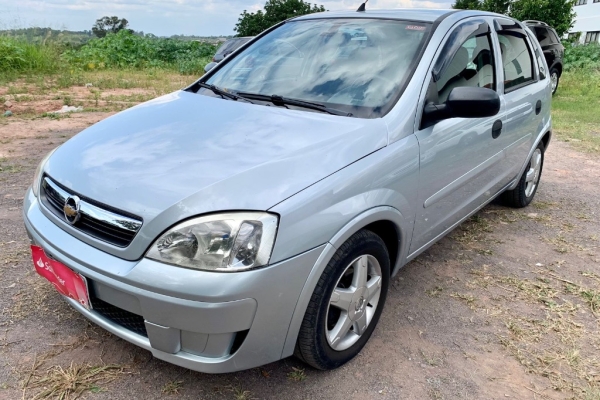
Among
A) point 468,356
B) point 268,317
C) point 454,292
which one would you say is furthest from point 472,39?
point 268,317

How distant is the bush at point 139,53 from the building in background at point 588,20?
28312 millimetres

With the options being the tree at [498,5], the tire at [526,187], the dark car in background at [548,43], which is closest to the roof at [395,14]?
the tire at [526,187]

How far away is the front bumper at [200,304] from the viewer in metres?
1.73

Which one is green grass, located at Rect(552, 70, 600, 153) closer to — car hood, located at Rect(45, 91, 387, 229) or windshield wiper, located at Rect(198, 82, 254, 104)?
windshield wiper, located at Rect(198, 82, 254, 104)

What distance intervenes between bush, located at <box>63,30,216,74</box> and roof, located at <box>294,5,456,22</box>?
12.5 metres

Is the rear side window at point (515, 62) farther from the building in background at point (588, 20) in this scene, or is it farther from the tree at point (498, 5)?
the building in background at point (588, 20)

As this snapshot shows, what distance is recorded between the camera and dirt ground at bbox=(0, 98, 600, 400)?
2.19m

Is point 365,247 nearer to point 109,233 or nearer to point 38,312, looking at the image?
point 109,233

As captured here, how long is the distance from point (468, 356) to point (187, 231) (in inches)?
61.7

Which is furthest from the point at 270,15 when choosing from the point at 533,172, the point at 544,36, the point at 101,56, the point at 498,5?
the point at 533,172

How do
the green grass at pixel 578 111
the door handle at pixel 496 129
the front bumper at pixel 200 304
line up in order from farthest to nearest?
1. the green grass at pixel 578 111
2. the door handle at pixel 496 129
3. the front bumper at pixel 200 304

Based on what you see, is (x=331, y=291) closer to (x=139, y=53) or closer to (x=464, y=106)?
(x=464, y=106)

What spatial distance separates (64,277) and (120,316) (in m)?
0.30

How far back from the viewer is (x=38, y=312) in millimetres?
2623
